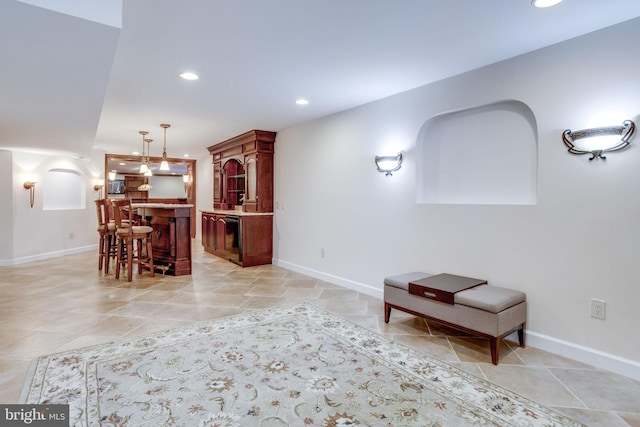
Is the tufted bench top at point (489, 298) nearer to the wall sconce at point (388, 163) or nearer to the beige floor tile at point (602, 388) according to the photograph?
the beige floor tile at point (602, 388)

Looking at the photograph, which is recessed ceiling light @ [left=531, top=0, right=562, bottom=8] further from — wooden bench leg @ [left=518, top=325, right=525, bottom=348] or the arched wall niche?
the arched wall niche

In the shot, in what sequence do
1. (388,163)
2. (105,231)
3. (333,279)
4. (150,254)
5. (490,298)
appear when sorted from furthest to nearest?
(105,231)
(150,254)
(333,279)
(388,163)
(490,298)

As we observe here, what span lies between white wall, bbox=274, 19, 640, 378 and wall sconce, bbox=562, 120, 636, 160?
6cm

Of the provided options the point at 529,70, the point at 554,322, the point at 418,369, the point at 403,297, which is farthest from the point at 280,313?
the point at 529,70

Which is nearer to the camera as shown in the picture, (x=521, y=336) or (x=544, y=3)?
(x=544, y=3)

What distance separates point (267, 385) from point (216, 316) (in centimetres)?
145

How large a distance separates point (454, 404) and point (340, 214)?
2.96m

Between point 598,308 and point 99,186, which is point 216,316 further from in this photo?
point 99,186

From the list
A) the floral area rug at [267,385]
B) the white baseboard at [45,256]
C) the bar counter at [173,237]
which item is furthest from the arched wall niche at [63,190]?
the floral area rug at [267,385]

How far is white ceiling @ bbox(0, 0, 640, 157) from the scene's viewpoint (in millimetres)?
2066

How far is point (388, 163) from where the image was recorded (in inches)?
149

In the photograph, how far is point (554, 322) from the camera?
265cm

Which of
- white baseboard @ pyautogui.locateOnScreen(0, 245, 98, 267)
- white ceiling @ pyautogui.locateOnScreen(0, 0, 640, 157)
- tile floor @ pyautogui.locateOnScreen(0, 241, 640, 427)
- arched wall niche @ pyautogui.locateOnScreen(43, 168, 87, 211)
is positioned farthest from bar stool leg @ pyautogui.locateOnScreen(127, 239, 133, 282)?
arched wall niche @ pyautogui.locateOnScreen(43, 168, 87, 211)

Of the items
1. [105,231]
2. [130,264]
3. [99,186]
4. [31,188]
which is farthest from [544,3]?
[99,186]
